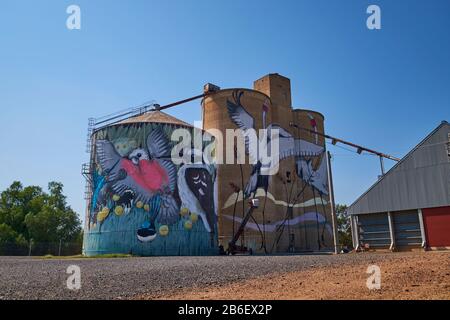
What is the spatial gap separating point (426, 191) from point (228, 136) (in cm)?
2347

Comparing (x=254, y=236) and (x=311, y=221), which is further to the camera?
(x=311, y=221)

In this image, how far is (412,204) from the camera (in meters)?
23.9

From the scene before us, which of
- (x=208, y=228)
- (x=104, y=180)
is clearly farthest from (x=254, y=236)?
(x=104, y=180)

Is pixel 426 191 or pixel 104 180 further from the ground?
pixel 104 180

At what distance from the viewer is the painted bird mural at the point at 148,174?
30406 millimetres

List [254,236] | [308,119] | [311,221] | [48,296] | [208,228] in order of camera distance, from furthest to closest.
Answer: [308,119], [311,221], [254,236], [208,228], [48,296]

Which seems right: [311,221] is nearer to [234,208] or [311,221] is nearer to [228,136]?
[234,208]

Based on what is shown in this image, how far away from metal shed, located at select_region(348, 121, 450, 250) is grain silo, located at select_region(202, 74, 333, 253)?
659 inches

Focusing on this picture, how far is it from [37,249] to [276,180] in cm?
3615

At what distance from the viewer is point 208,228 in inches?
1303

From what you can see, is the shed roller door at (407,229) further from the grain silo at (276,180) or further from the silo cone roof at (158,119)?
the silo cone roof at (158,119)

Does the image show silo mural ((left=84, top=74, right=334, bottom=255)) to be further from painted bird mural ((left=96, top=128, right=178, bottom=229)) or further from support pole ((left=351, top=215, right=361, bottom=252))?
support pole ((left=351, top=215, right=361, bottom=252))
